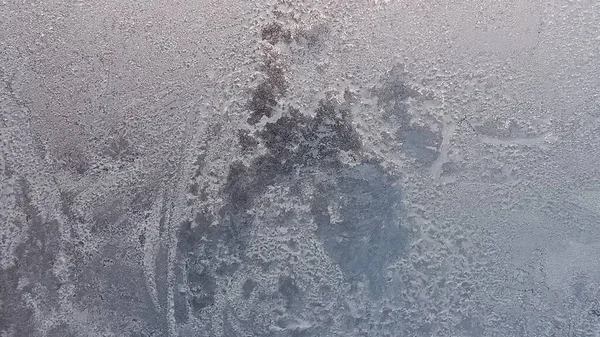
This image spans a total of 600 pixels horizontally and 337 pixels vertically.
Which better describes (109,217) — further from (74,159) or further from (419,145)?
(419,145)

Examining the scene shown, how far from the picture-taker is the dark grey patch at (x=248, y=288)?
1801 millimetres

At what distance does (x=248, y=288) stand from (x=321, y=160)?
0.42m

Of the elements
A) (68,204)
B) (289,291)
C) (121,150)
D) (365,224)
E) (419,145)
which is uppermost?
(121,150)

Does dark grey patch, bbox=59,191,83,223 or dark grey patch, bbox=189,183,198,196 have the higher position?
dark grey patch, bbox=59,191,83,223

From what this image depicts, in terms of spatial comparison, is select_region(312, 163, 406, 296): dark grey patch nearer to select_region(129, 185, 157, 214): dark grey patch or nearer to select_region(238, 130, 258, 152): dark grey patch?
select_region(238, 130, 258, 152): dark grey patch

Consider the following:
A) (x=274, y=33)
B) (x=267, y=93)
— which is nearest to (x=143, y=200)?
(x=267, y=93)

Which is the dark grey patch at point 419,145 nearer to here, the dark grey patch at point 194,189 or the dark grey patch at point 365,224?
the dark grey patch at point 365,224

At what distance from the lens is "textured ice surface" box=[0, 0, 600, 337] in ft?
5.89

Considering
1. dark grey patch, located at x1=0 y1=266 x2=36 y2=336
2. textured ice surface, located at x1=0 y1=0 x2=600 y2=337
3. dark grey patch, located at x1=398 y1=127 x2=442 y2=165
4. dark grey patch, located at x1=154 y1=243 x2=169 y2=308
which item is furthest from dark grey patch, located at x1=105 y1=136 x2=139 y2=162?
dark grey patch, located at x1=398 y1=127 x2=442 y2=165

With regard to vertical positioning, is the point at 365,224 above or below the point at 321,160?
below

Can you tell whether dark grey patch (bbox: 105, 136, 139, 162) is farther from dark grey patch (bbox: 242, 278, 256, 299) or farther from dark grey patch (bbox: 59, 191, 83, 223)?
dark grey patch (bbox: 242, 278, 256, 299)

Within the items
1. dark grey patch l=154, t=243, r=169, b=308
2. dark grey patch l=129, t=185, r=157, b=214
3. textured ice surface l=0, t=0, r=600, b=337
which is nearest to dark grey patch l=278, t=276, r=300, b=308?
textured ice surface l=0, t=0, r=600, b=337

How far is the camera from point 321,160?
1807 millimetres

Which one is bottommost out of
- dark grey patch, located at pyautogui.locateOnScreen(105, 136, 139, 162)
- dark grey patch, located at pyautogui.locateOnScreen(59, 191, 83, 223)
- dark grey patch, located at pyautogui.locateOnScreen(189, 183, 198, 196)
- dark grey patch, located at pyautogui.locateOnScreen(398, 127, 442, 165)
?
dark grey patch, located at pyautogui.locateOnScreen(398, 127, 442, 165)
